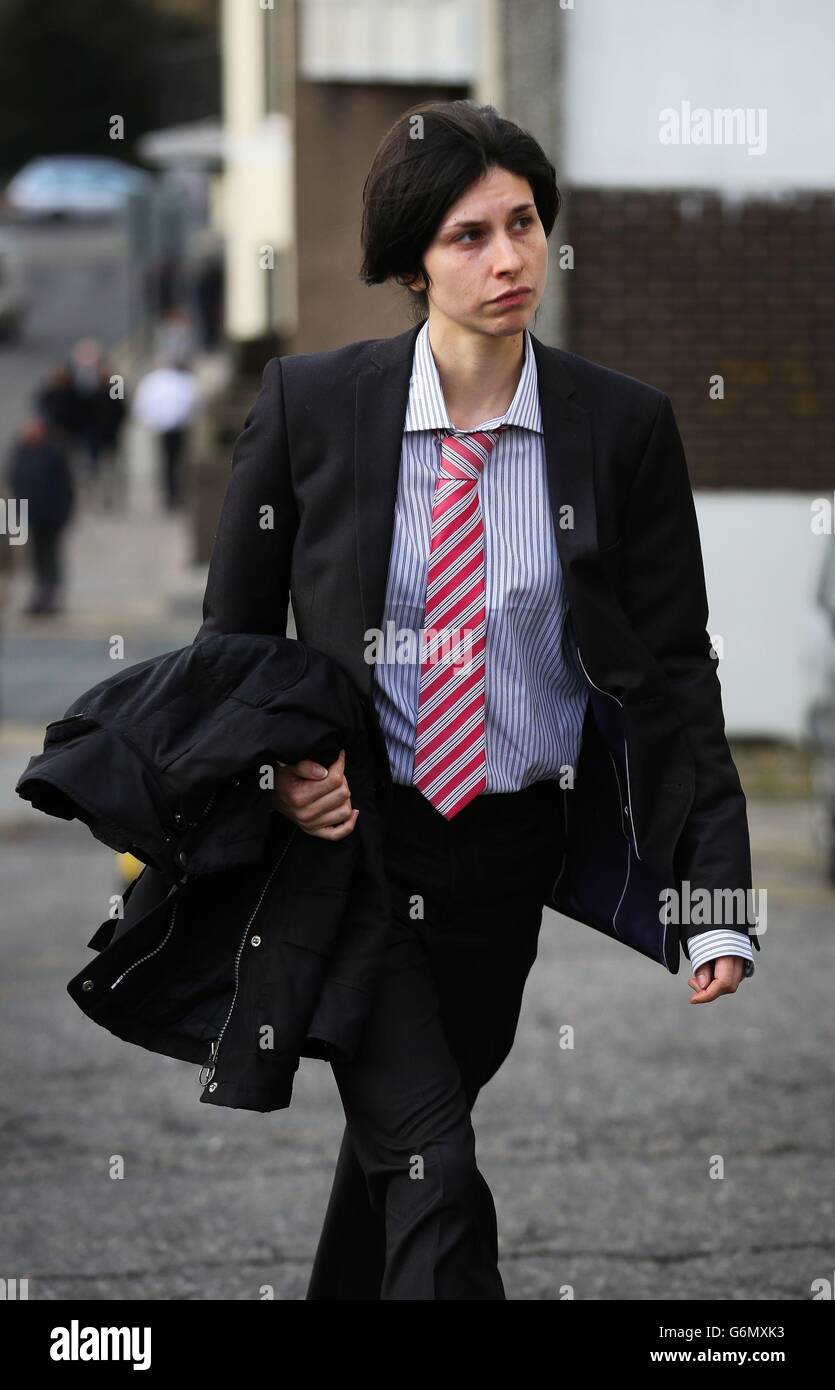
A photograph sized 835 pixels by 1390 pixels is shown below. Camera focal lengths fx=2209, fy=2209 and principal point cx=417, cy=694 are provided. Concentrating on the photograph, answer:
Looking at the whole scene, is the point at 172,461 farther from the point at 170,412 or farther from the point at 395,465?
the point at 395,465

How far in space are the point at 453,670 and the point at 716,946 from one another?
0.57 m

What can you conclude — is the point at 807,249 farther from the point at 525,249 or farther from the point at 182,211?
the point at 182,211

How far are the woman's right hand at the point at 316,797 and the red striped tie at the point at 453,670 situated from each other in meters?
0.15

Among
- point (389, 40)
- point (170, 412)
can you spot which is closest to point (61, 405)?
point (170, 412)

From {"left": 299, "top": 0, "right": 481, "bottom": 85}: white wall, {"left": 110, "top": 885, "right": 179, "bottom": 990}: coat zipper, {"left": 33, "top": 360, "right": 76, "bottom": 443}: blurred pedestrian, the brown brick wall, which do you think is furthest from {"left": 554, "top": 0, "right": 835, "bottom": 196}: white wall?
{"left": 33, "top": 360, "right": 76, "bottom": 443}: blurred pedestrian

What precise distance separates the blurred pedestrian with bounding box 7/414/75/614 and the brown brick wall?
25.4 ft

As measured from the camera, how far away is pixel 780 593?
12.6 metres

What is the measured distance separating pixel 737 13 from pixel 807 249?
135 centimetres

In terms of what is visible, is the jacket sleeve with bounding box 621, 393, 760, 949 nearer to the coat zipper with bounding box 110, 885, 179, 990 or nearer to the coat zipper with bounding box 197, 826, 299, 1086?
the coat zipper with bounding box 197, 826, 299, 1086

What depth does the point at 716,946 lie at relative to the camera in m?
3.31

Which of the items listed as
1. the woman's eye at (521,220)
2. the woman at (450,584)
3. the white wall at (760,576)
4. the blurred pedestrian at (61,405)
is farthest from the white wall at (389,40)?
the blurred pedestrian at (61,405)

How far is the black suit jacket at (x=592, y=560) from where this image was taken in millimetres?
3301

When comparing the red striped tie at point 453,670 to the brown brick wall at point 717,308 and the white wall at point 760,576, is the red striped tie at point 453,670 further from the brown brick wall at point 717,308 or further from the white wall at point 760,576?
the white wall at point 760,576

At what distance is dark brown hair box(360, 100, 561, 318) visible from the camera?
3.24 metres
